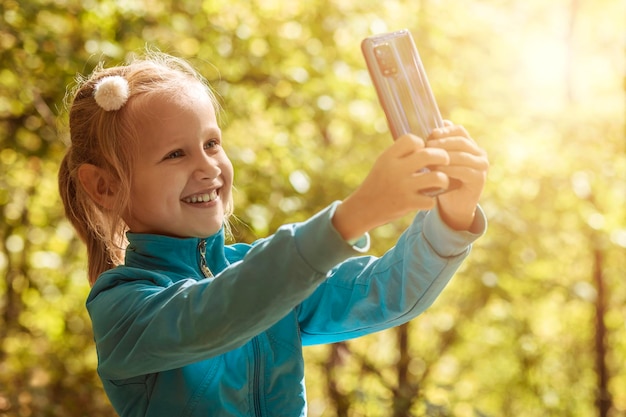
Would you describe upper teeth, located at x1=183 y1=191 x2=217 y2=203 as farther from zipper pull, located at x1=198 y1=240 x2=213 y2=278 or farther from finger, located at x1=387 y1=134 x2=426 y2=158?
finger, located at x1=387 y1=134 x2=426 y2=158

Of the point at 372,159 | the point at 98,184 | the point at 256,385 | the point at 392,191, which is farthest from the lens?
the point at 372,159

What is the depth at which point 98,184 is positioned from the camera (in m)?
1.23

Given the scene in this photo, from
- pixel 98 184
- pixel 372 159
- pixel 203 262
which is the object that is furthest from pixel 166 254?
pixel 372 159

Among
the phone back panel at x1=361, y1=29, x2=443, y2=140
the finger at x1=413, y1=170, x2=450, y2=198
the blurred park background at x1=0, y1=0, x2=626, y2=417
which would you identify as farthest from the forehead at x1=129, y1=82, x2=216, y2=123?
the blurred park background at x1=0, y1=0, x2=626, y2=417

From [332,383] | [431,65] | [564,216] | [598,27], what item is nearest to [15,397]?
[332,383]

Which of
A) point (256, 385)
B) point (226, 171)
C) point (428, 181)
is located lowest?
point (256, 385)

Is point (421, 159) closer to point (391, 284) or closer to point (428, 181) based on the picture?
point (428, 181)

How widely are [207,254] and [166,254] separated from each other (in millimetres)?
77

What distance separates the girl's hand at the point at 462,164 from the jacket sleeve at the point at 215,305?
0.50 feet

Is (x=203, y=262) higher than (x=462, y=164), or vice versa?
(x=462, y=164)

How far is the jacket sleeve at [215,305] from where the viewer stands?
0.80 metres

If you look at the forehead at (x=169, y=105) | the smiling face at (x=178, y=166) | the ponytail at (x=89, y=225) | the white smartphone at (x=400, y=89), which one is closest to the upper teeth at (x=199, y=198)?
the smiling face at (x=178, y=166)

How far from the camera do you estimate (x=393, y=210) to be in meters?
0.81

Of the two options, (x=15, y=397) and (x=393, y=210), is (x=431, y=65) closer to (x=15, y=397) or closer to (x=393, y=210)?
(x=15, y=397)
